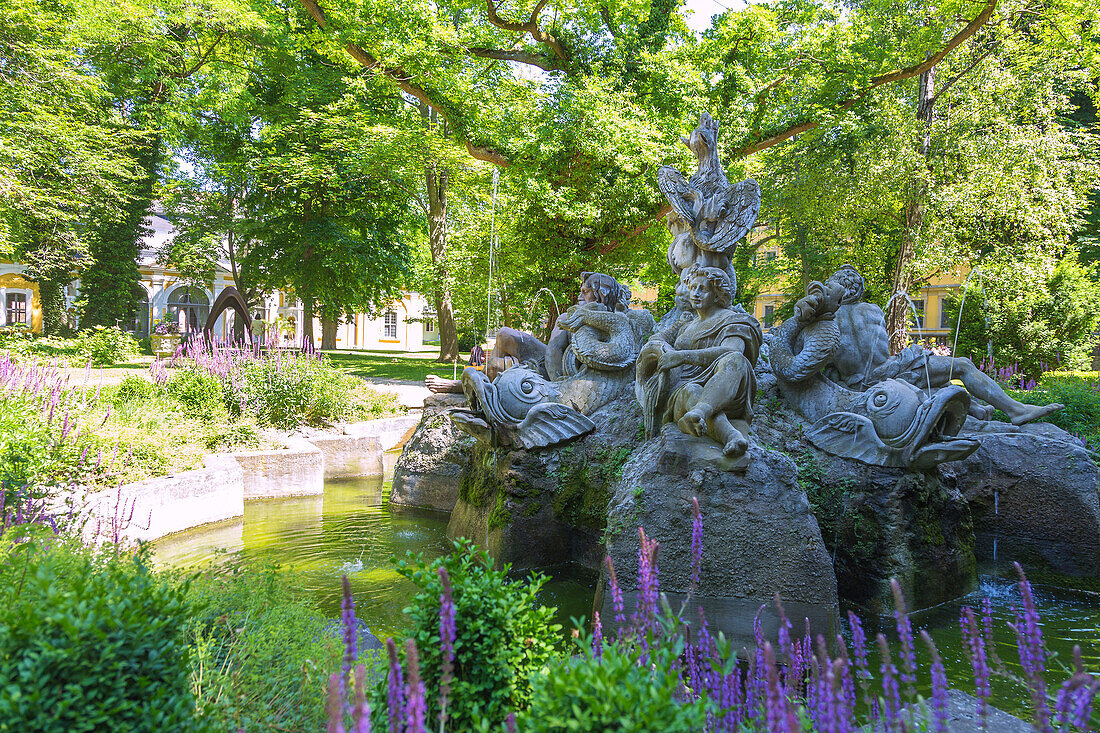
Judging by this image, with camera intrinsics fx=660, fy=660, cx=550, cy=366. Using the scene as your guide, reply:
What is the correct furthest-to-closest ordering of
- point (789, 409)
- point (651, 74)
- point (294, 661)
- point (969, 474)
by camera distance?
1. point (651, 74)
2. point (969, 474)
3. point (789, 409)
4. point (294, 661)

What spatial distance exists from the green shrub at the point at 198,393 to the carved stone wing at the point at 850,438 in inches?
318

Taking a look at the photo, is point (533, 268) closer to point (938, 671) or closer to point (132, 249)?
point (938, 671)

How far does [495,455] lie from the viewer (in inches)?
245

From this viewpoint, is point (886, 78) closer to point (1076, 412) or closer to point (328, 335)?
point (1076, 412)

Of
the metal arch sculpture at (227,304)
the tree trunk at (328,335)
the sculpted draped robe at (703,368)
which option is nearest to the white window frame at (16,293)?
the tree trunk at (328,335)

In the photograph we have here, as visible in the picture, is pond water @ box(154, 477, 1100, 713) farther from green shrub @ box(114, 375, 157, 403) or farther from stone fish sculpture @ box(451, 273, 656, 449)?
green shrub @ box(114, 375, 157, 403)

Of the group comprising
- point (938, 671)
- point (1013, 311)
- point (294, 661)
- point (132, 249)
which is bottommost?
point (294, 661)

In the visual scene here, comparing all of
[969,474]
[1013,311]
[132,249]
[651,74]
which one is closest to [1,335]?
[132,249]

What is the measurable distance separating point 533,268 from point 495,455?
40.3 ft

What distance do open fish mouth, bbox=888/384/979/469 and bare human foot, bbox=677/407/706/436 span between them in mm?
1812

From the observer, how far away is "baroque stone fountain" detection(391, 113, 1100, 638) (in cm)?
441

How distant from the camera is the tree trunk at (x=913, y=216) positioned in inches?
734

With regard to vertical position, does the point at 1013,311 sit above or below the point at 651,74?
below

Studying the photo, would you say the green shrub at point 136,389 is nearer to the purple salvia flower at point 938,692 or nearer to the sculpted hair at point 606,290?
the sculpted hair at point 606,290
